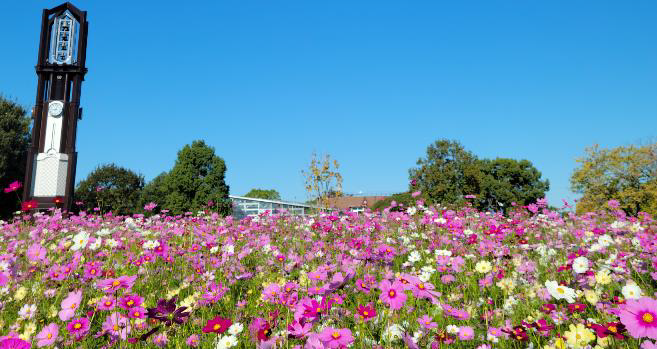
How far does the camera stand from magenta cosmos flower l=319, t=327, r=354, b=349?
1.53 metres

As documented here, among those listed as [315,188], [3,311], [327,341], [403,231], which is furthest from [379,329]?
[315,188]

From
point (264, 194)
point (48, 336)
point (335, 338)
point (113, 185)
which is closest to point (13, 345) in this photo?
point (48, 336)

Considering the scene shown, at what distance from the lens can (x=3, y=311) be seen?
334 cm

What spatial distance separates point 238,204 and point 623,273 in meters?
47.8

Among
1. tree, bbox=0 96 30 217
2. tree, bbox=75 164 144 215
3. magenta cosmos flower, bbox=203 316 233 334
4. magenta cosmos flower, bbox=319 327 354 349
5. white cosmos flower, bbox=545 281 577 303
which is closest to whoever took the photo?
magenta cosmos flower, bbox=319 327 354 349

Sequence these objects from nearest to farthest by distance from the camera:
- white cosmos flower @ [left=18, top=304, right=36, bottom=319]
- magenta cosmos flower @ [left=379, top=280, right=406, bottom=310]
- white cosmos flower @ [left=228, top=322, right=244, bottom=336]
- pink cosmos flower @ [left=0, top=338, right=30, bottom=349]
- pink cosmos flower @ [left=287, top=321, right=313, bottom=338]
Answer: pink cosmos flower @ [left=0, top=338, right=30, bottom=349] < pink cosmos flower @ [left=287, top=321, right=313, bottom=338] < magenta cosmos flower @ [left=379, top=280, right=406, bottom=310] < white cosmos flower @ [left=228, top=322, right=244, bottom=336] < white cosmos flower @ [left=18, top=304, right=36, bottom=319]

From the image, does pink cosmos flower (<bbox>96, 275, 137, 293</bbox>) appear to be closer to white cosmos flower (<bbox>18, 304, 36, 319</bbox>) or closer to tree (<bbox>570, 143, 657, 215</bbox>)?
white cosmos flower (<bbox>18, 304, 36, 319</bbox>)

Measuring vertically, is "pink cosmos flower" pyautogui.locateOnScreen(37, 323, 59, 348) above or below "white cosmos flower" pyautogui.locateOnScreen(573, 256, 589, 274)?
below

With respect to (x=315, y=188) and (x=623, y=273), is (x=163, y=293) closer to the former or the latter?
(x=623, y=273)

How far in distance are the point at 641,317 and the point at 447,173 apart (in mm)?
41848

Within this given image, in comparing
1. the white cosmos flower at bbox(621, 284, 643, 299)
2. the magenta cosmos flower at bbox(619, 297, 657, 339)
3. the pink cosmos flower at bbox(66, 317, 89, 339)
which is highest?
the magenta cosmos flower at bbox(619, 297, 657, 339)

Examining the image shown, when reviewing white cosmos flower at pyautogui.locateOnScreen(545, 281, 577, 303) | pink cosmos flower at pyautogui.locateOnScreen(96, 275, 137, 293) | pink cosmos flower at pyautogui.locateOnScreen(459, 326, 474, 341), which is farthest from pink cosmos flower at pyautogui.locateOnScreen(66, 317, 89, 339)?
white cosmos flower at pyautogui.locateOnScreen(545, 281, 577, 303)

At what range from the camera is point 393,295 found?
1.95m

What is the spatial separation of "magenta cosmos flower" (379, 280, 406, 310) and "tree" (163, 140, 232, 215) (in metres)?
33.6
